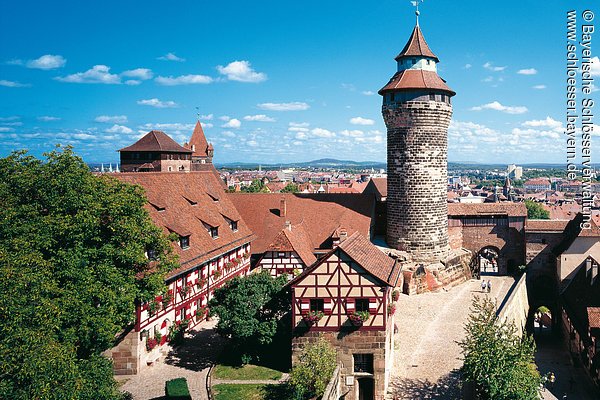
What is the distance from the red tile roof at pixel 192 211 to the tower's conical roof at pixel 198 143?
35.7 metres

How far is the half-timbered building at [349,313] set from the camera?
1927cm

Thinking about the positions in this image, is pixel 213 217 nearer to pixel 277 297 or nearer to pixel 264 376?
pixel 277 297

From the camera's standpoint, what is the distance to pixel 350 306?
764 inches

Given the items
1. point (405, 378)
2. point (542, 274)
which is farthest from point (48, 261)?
point (542, 274)

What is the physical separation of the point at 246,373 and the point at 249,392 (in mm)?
1746

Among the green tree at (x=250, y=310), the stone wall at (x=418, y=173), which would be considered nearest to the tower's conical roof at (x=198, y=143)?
the stone wall at (x=418, y=173)

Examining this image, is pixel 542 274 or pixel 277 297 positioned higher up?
pixel 277 297

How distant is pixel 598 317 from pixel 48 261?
23309 millimetres

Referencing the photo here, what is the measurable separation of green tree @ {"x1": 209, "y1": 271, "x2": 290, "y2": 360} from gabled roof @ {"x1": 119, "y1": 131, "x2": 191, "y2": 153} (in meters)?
Answer: 30.4

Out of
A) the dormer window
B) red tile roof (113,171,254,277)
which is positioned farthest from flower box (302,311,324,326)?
the dormer window

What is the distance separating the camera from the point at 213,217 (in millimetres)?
30422

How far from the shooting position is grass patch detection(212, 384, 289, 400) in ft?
61.5

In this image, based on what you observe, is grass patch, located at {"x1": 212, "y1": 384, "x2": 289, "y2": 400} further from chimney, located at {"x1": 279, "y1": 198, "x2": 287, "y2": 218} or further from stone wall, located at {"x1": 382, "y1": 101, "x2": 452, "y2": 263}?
chimney, located at {"x1": 279, "y1": 198, "x2": 287, "y2": 218}

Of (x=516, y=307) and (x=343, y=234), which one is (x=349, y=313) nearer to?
(x=343, y=234)
